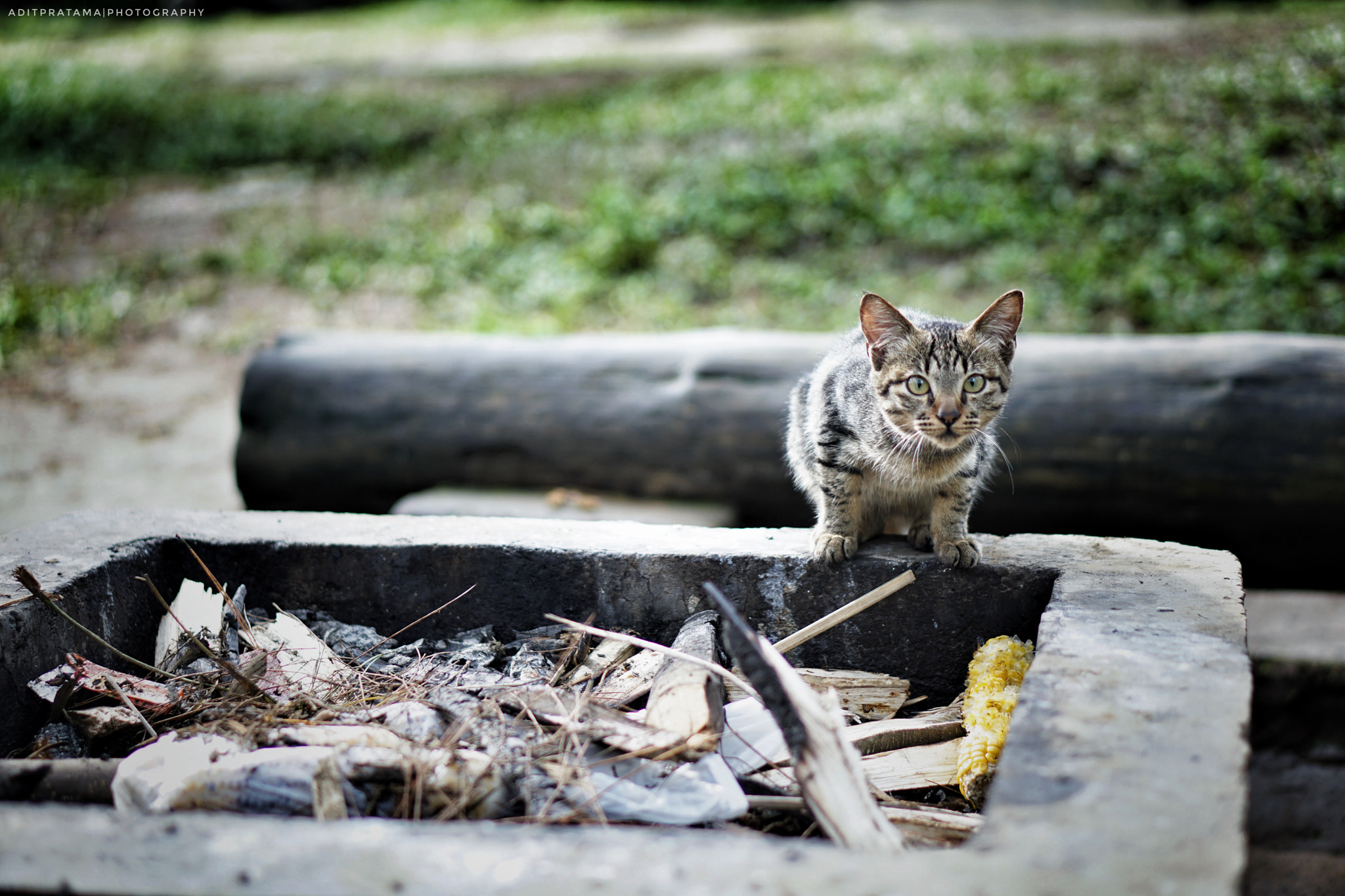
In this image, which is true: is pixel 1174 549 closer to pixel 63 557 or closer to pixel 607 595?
pixel 607 595

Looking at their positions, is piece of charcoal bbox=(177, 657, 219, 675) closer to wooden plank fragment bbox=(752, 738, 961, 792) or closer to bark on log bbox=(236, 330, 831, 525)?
wooden plank fragment bbox=(752, 738, 961, 792)

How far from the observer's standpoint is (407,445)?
4.59 m

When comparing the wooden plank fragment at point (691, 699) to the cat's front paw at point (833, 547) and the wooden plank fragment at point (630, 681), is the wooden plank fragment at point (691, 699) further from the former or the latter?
the cat's front paw at point (833, 547)

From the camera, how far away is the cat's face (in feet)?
8.10

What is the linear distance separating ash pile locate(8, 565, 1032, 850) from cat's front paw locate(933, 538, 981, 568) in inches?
7.3

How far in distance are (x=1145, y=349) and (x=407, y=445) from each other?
10.5ft

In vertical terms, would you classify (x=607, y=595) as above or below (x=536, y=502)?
above

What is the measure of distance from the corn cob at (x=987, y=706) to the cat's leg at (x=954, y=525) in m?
0.22

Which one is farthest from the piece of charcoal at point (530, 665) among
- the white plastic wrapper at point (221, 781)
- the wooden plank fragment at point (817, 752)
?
the wooden plank fragment at point (817, 752)

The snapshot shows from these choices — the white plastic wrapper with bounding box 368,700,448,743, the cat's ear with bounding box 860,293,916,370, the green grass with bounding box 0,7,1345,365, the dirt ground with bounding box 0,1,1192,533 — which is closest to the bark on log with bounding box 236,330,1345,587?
the dirt ground with bounding box 0,1,1192,533

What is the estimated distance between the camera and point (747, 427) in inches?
167

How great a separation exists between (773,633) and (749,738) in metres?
0.41

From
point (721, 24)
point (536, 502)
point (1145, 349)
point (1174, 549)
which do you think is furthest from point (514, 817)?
point (721, 24)

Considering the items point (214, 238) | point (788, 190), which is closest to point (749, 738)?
point (788, 190)
